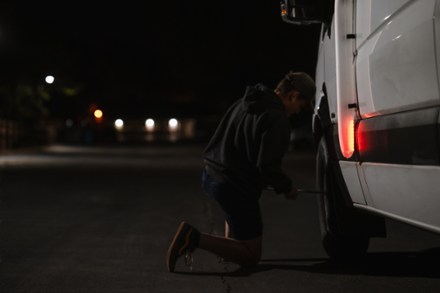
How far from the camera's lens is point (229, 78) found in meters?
50.3

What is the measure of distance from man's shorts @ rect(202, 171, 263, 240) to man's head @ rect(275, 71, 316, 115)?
2.50ft

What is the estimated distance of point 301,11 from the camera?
230 inches

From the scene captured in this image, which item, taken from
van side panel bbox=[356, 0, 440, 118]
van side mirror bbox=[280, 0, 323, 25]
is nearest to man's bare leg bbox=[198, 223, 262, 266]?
van side panel bbox=[356, 0, 440, 118]

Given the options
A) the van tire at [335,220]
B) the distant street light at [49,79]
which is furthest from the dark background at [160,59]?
the van tire at [335,220]

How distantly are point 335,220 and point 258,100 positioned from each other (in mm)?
1183

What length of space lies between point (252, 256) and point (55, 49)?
32341 millimetres

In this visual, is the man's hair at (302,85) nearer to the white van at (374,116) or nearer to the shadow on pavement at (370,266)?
the white van at (374,116)

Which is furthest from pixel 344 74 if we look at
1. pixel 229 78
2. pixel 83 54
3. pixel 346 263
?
pixel 83 54

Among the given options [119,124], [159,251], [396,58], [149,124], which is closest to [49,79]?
[159,251]

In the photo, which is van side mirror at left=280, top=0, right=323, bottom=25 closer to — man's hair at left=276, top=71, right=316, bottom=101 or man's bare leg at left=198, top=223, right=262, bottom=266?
man's hair at left=276, top=71, right=316, bottom=101

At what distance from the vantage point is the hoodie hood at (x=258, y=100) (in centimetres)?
554

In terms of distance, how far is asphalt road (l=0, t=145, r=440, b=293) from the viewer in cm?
536

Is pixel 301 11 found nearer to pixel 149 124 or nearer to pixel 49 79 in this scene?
pixel 49 79

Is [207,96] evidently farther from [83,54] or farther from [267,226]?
[267,226]
